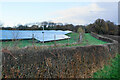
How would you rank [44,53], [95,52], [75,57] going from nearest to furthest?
[44,53], [75,57], [95,52]

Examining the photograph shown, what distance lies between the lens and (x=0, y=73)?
3127 millimetres

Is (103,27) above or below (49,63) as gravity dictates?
above

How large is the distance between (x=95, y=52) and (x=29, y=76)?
3910mm

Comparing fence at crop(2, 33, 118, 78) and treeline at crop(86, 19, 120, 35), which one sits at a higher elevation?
treeline at crop(86, 19, 120, 35)

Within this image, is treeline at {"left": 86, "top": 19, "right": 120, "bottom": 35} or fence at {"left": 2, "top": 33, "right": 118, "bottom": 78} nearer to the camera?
fence at {"left": 2, "top": 33, "right": 118, "bottom": 78}

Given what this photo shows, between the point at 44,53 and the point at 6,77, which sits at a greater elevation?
the point at 44,53

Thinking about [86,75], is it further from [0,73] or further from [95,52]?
[0,73]

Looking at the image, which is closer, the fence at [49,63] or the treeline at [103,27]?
the fence at [49,63]

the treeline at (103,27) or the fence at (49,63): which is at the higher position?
the treeline at (103,27)

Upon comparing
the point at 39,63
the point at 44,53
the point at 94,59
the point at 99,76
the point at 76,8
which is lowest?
the point at 99,76

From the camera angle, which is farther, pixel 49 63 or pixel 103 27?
pixel 103 27

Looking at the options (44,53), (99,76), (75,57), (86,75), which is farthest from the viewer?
(99,76)

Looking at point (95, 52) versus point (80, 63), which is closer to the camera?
point (80, 63)

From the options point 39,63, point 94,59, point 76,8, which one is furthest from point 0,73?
point 76,8
